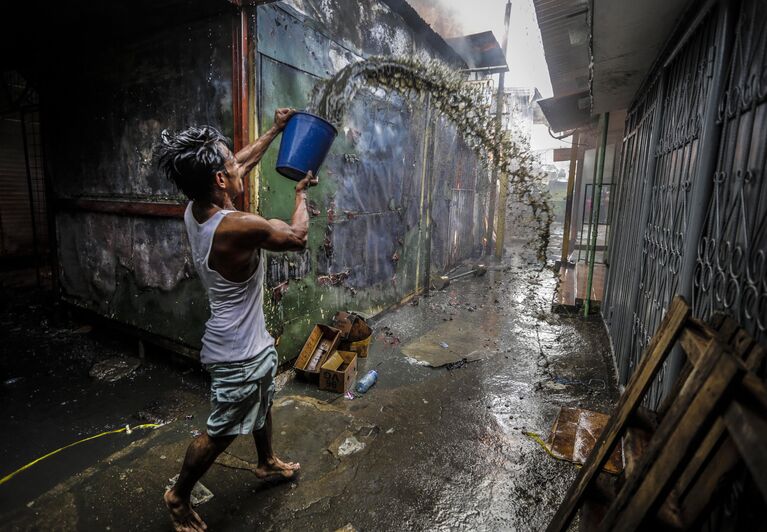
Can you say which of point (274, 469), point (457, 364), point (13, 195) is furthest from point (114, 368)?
point (13, 195)

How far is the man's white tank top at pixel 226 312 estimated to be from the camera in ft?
7.42

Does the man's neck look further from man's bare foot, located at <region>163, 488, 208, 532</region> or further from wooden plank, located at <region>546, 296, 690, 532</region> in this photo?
wooden plank, located at <region>546, 296, 690, 532</region>

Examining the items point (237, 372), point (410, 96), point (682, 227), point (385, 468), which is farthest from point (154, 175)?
point (682, 227)

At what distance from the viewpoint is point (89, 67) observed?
4.65 meters

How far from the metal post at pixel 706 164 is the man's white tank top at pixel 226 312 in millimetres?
2372

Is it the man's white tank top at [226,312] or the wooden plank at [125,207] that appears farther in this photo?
the wooden plank at [125,207]

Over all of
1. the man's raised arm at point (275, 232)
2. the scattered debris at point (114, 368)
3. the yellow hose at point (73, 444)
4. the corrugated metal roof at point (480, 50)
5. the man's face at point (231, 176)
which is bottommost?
the yellow hose at point (73, 444)

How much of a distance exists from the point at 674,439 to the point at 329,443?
104 inches

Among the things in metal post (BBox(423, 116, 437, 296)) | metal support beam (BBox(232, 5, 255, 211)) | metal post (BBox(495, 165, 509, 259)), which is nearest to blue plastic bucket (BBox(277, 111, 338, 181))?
metal support beam (BBox(232, 5, 255, 211))

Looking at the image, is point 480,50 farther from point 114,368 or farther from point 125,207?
point 114,368

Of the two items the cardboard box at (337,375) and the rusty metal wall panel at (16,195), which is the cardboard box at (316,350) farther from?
the rusty metal wall panel at (16,195)

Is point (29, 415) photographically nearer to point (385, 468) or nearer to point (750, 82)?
point (385, 468)

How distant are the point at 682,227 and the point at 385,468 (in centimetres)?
259

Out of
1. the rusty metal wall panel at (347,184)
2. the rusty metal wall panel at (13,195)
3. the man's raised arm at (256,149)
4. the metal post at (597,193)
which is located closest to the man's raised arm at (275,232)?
the man's raised arm at (256,149)
